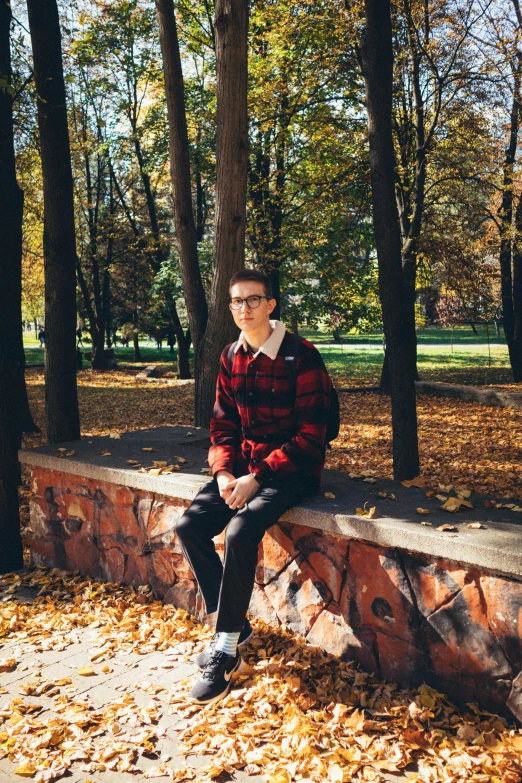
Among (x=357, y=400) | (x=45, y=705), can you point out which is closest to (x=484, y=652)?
(x=45, y=705)

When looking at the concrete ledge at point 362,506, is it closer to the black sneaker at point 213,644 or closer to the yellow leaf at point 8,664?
the black sneaker at point 213,644

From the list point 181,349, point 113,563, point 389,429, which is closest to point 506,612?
point 113,563

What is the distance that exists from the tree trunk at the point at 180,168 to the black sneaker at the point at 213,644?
12.4 feet

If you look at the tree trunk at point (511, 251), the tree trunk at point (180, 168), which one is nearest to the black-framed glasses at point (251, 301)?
the tree trunk at point (180, 168)

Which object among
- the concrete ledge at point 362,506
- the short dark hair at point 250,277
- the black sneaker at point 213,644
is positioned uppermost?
the short dark hair at point 250,277

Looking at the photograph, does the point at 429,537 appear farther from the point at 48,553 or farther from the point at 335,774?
the point at 48,553

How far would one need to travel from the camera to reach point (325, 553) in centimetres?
335

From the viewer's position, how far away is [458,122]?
42.9ft

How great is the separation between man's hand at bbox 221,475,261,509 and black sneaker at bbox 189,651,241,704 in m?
0.69

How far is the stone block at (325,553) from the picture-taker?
3.28m

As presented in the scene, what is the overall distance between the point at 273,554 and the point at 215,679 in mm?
741

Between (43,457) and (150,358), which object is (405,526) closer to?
(43,457)

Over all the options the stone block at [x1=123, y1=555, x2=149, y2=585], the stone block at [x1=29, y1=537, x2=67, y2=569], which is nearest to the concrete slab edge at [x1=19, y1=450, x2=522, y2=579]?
the stone block at [x1=123, y1=555, x2=149, y2=585]

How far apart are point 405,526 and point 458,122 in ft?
39.5
